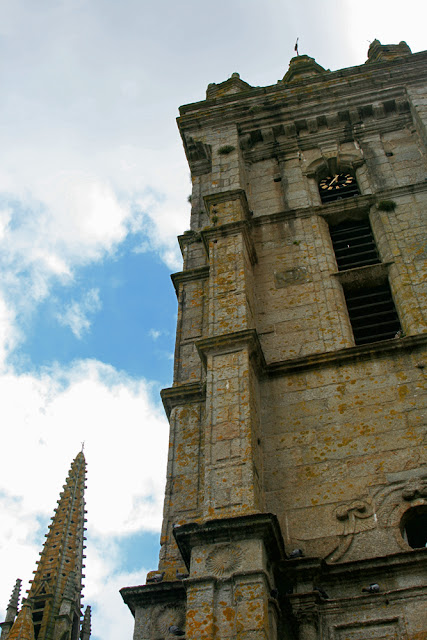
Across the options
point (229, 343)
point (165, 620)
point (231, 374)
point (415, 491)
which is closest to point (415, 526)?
point (415, 491)

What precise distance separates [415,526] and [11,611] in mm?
18539

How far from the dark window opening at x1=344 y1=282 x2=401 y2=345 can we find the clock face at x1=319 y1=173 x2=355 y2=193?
3.95 m

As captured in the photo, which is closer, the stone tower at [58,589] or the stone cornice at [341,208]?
the stone cornice at [341,208]

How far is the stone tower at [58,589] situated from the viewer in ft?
75.4

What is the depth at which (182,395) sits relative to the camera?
11531 millimetres

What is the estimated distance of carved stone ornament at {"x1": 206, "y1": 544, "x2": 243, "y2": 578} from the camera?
7613mm

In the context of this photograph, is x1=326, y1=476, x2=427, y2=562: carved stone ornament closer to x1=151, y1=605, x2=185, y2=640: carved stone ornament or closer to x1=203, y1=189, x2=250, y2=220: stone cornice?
x1=151, y1=605, x2=185, y2=640: carved stone ornament

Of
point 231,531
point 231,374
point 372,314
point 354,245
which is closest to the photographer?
point 231,531

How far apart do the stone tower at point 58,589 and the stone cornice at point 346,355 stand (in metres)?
14.4

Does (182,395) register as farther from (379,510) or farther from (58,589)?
(58,589)

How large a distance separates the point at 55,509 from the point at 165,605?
71.6 ft

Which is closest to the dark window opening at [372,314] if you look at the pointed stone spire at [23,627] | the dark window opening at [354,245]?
the dark window opening at [354,245]

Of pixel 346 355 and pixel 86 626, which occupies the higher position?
pixel 86 626

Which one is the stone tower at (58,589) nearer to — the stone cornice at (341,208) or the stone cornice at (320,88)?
the stone cornice at (341,208)
